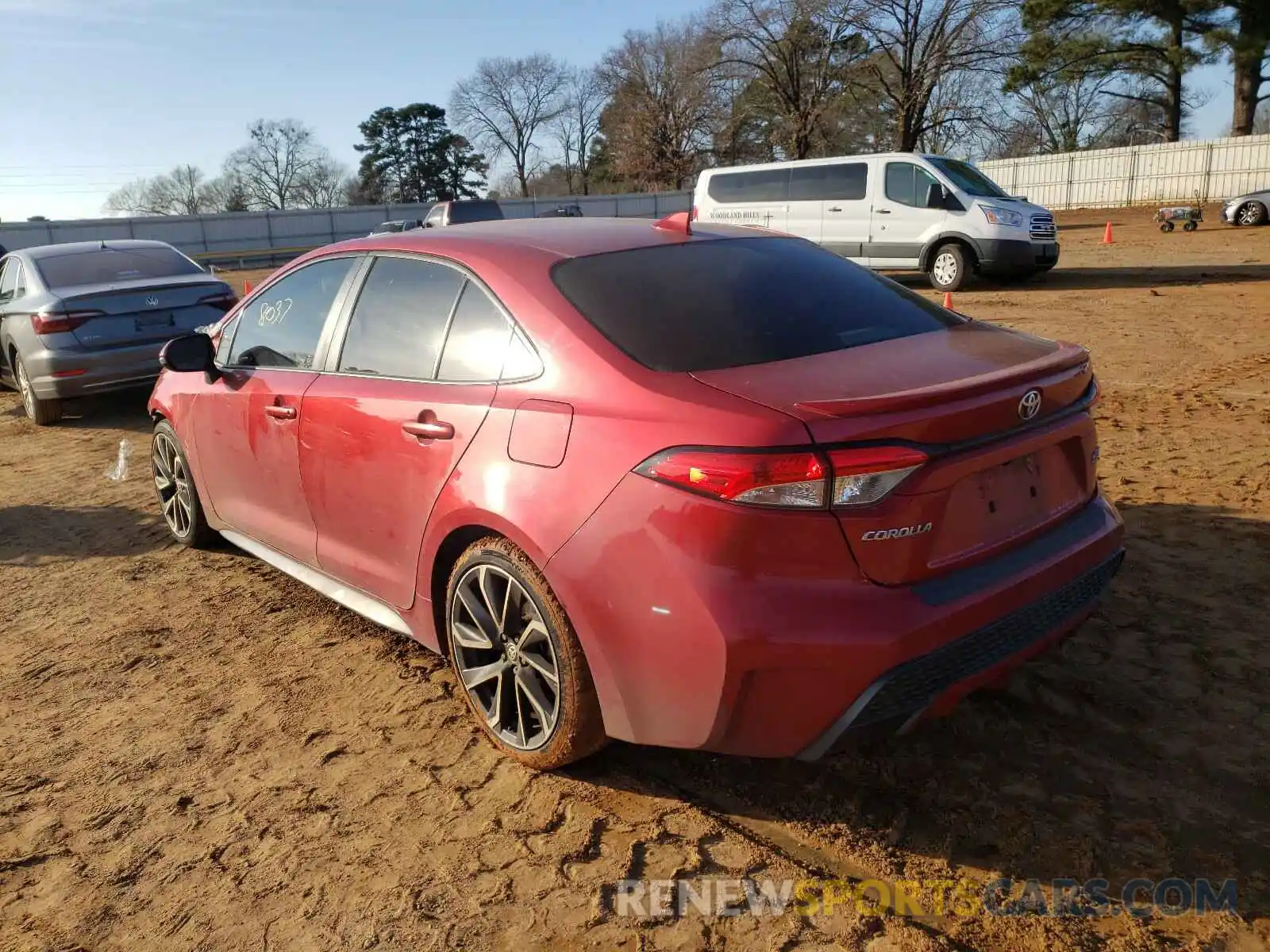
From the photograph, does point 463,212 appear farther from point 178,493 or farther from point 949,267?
point 178,493

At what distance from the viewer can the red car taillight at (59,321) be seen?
25.9ft

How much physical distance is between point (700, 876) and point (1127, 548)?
115 inches

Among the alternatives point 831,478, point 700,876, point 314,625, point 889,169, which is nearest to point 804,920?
point 700,876

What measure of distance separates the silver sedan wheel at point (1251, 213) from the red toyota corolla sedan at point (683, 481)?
23.4m

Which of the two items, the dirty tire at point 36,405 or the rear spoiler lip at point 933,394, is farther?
the dirty tire at point 36,405

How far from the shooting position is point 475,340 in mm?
3104

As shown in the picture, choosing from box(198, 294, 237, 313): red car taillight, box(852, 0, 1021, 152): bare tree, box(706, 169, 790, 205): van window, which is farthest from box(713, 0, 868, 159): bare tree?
box(198, 294, 237, 313): red car taillight

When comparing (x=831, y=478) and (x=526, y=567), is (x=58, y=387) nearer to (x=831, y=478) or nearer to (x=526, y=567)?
(x=526, y=567)

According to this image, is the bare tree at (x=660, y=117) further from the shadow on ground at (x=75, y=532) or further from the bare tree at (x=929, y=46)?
the shadow on ground at (x=75, y=532)

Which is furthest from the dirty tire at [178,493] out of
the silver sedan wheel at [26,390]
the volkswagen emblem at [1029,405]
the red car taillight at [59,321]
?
the silver sedan wheel at [26,390]

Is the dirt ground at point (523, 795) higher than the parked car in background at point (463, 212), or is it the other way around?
the parked car in background at point (463, 212)

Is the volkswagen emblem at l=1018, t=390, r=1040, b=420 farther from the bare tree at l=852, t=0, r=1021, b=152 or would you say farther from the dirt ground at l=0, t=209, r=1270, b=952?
the bare tree at l=852, t=0, r=1021, b=152

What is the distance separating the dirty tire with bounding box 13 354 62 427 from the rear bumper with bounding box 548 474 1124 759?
7662mm

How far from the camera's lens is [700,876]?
2529mm
